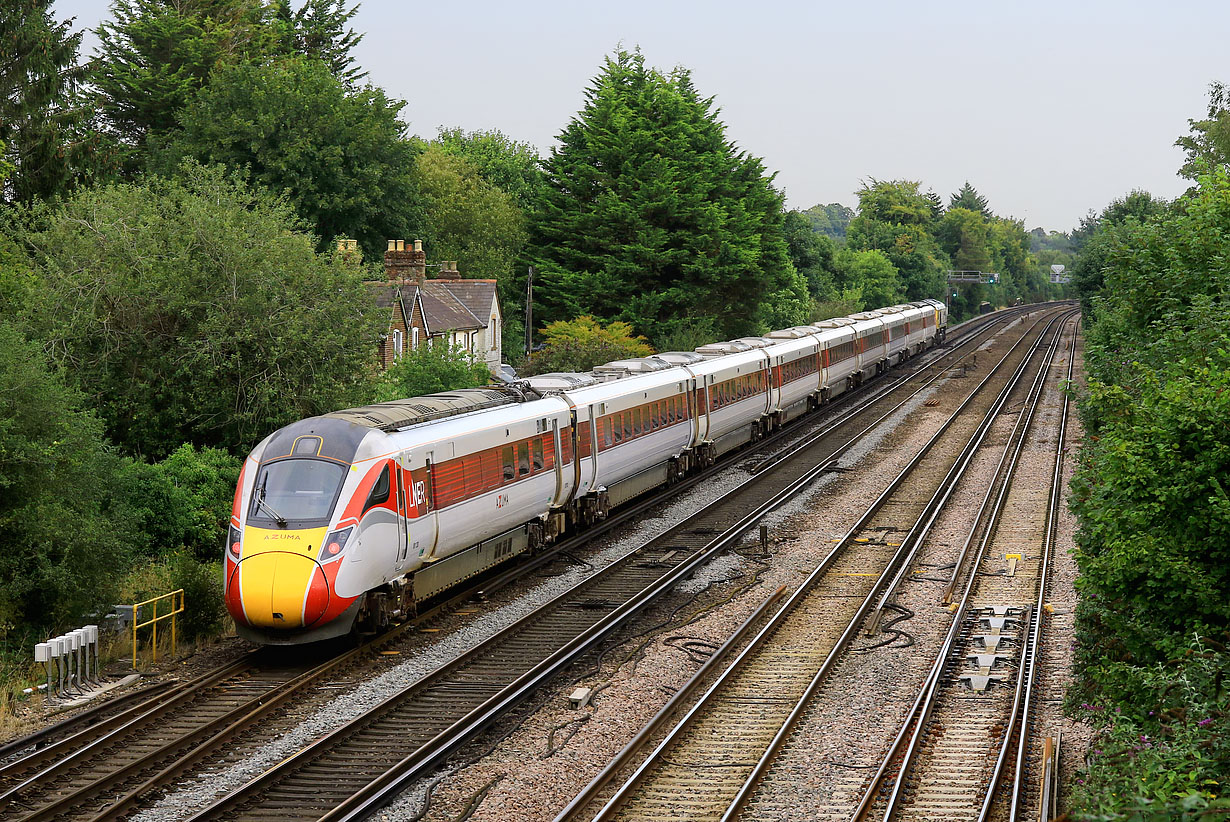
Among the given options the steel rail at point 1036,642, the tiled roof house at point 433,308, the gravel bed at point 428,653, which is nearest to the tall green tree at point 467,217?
the tiled roof house at point 433,308

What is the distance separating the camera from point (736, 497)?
2967cm

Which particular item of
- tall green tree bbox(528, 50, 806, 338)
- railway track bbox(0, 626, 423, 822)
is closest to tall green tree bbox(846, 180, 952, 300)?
tall green tree bbox(528, 50, 806, 338)

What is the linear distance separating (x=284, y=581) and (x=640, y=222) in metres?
43.4

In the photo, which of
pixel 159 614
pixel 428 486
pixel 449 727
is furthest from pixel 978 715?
pixel 159 614

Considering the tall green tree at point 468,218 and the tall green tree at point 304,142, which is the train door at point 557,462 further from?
the tall green tree at point 468,218

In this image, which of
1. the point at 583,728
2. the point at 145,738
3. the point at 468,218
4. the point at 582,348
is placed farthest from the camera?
the point at 468,218

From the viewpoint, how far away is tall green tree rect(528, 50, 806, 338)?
2258 inches

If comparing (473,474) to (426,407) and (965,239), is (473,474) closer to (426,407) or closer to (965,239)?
(426,407)

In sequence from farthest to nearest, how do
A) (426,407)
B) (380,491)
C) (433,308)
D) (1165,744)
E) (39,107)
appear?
(433,308) < (39,107) < (426,407) < (380,491) < (1165,744)

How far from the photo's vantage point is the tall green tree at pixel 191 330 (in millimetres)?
24422

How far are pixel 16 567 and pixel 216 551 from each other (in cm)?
608

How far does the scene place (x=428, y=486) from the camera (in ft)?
58.7

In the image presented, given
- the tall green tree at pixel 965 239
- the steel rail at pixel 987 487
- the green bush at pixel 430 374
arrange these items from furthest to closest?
the tall green tree at pixel 965 239 → the green bush at pixel 430 374 → the steel rail at pixel 987 487

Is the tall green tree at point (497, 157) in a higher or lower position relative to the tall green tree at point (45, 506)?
higher
